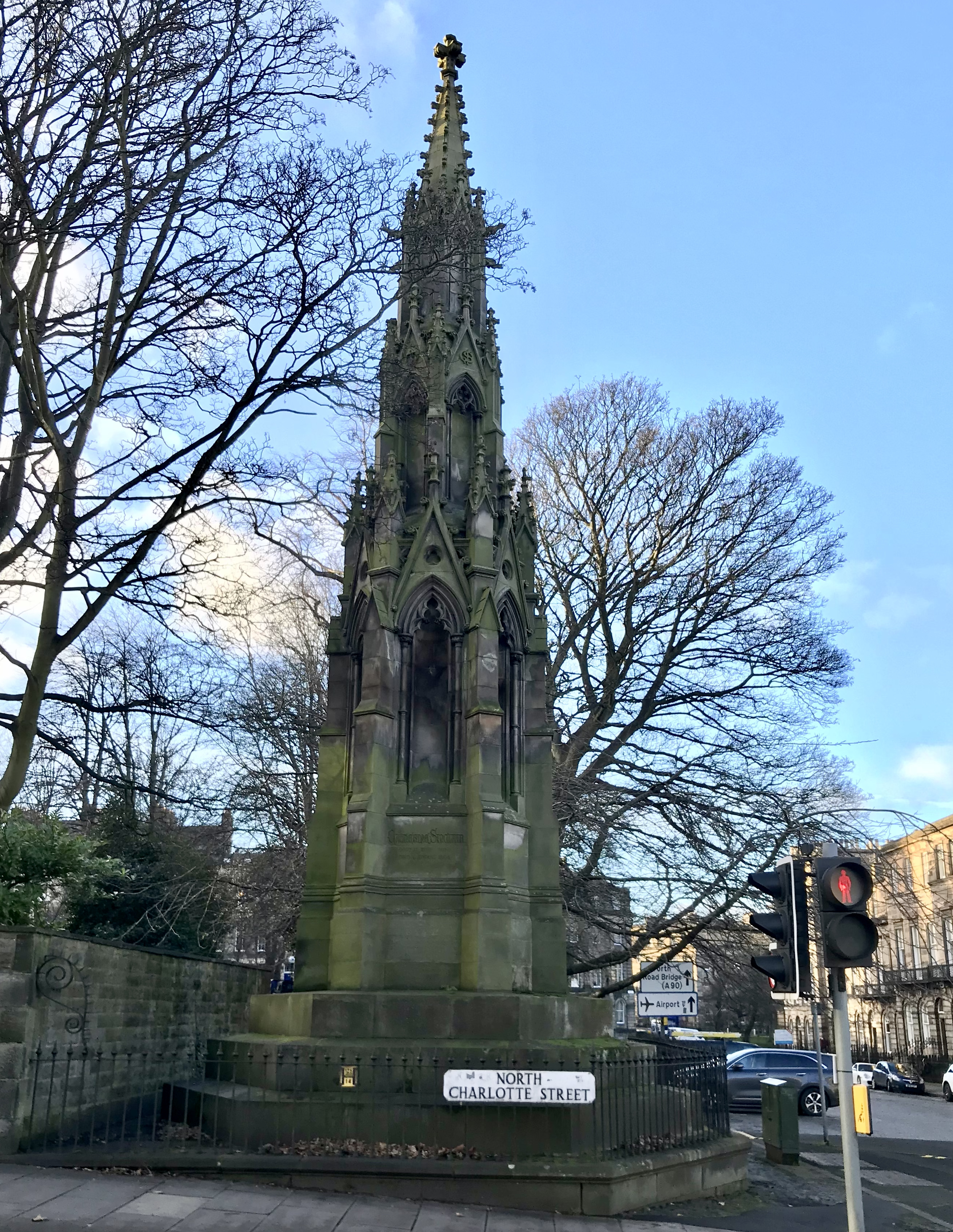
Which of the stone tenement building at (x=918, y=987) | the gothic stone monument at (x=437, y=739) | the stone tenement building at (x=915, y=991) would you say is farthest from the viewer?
the stone tenement building at (x=918, y=987)

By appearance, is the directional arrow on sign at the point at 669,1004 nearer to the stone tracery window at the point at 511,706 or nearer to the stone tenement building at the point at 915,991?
the stone tracery window at the point at 511,706

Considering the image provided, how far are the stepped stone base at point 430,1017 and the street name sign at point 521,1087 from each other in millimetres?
1112

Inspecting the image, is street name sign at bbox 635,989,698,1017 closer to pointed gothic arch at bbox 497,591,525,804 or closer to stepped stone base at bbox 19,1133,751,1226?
pointed gothic arch at bbox 497,591,525,804

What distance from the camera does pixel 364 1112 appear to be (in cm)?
1026

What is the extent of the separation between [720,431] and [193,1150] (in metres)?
18.9

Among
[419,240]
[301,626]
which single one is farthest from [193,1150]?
[301,626]

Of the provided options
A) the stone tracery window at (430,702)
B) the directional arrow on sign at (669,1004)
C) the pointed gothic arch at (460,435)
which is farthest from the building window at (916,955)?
the stone tracery window at (430,702)

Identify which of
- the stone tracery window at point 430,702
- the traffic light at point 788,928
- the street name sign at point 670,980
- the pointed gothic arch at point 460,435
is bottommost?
the street name sign at point 670,980

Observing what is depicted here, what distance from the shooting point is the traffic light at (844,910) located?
724cm

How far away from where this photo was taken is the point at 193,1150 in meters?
9.85

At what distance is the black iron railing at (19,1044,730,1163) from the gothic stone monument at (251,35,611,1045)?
710 millimetres

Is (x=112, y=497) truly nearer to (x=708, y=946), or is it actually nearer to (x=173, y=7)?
(x=173, y=7)

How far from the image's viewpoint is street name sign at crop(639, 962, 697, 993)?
854 inches

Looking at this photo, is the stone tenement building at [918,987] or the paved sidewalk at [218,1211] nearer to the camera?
the paved sidewalk at [218,1211]
